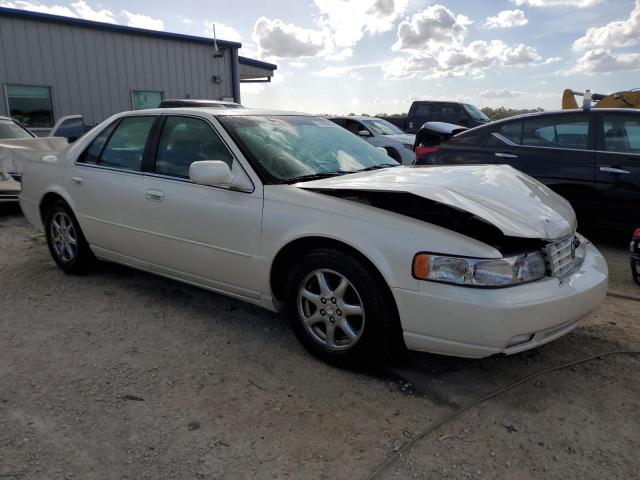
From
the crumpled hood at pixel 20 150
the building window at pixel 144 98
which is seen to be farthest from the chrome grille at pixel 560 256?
the building window at pixel 144 98

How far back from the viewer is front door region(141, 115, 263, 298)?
3.19 meters

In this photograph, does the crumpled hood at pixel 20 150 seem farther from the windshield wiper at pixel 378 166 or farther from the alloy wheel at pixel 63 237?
the windshield wiper at pixel 378 166

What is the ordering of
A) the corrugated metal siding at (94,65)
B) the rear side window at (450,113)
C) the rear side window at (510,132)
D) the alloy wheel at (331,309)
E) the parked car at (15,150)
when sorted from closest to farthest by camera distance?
the alloy wheel at (331,309)
the rear side window at (510,132)
the parked car at (15,150)
the corrugated metal siding at (94,65)
the rear side window at (450,113)

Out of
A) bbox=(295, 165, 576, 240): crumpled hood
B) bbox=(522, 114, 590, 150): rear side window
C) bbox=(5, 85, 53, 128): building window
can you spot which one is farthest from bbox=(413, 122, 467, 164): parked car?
bbox=(5, 85, 53, 128): building window

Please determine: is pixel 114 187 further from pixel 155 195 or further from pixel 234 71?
pixel 234 71

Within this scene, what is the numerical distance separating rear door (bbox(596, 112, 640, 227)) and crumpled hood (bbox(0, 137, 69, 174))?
21.7ft

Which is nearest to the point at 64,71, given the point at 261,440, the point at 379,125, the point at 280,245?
the point at 379,125

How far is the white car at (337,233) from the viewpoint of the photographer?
8.22 feet

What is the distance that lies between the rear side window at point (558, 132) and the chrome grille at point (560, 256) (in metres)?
2.82

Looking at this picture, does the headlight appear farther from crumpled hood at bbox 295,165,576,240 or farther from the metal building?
the metal building

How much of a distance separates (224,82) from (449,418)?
1692 cm

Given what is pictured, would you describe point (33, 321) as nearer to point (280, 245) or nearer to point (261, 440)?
point (280, 245)

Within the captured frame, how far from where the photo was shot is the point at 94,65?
14062 millimetres

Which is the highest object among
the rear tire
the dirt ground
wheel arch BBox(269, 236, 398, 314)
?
wheel arch BBox(269, 236, 398, 314)
